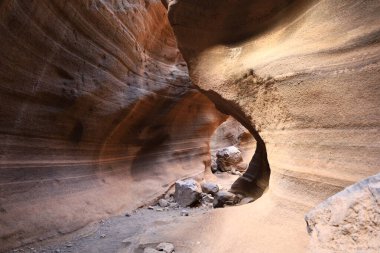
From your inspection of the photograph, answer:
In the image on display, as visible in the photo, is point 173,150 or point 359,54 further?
point 173,150

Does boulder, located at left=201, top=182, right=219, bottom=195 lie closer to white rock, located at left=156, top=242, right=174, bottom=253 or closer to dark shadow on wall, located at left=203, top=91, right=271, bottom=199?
dark shadow on wall, located at left=203, top=91, right=271, bottom=199

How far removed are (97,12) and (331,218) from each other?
12.6 ft

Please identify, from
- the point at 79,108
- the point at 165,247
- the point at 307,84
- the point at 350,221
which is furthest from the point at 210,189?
the point at 350,221

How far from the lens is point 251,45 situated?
9.64 ft

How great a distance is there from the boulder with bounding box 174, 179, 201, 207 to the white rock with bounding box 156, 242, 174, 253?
2325 millimetres

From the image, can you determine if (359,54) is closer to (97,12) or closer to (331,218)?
(331,218)

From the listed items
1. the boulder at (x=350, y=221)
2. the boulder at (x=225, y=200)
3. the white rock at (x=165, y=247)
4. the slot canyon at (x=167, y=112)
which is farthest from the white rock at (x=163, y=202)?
the boulder at (x=350, y=221)

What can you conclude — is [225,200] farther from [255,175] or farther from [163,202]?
[163,202]

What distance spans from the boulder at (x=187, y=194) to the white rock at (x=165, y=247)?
232 centimetres

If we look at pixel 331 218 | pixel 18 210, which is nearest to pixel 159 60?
pixel 18 210

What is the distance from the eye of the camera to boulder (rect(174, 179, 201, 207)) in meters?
4.69

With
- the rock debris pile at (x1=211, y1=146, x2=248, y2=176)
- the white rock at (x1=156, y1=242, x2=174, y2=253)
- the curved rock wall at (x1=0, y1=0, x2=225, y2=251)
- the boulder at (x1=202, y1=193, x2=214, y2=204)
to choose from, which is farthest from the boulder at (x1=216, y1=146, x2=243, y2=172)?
the white rock at (x1=156, y1=242, x2=174, y2=253)

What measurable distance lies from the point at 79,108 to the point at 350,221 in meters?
3.80

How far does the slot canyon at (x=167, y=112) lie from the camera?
1770mm
